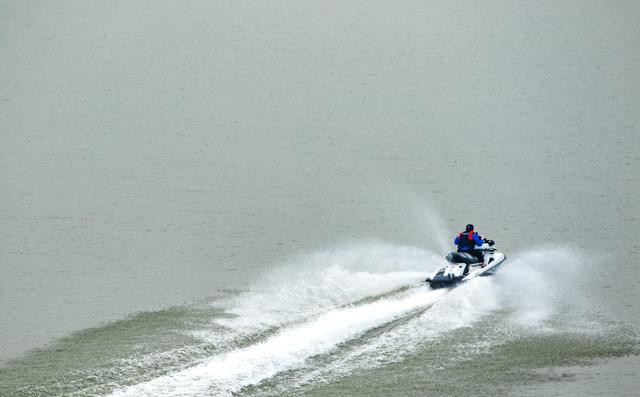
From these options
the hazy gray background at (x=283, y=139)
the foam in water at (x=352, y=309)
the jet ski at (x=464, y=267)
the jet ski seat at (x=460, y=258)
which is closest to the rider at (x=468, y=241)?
the jet ski at (x=464, y=267)

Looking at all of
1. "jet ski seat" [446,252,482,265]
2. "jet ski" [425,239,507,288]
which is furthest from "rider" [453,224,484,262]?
"jet ski seat" [446,252,482,265]

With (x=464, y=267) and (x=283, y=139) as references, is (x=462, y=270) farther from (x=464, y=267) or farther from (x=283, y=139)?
(x=283, y=139)

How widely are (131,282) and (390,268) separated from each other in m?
9.44

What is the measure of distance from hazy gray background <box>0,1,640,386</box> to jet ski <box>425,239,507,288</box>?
3979 millimetres

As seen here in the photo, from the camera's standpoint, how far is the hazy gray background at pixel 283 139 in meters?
34.9

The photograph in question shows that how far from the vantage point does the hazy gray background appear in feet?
114

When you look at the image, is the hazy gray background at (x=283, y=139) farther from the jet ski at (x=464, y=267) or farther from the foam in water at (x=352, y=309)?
the jet ski at (x=464, y=267)

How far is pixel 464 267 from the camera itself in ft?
103

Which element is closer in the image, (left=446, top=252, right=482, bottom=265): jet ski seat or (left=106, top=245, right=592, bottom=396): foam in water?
(left=106, top=245, right=592, bottom=396): foam in water

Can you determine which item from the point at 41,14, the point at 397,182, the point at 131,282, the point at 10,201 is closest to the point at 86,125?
the point at 10,201

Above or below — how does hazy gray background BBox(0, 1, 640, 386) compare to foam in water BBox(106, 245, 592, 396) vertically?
above

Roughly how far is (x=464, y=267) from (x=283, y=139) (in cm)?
2337

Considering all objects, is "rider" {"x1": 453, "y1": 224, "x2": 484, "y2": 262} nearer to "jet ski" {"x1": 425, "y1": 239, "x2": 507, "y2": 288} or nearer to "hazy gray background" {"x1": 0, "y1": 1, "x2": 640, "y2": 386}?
"jet ski" {"x1": 425, "y1": 239, "x2": 507, "y2": 288}

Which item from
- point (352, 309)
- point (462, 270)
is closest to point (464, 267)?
point (462, 270)
